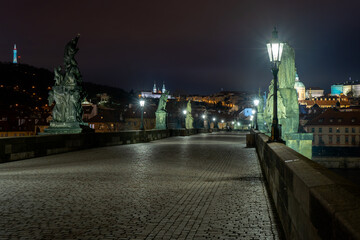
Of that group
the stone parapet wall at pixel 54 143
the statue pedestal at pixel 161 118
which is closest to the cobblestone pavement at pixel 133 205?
the stone parapet wall at pixel 54 143

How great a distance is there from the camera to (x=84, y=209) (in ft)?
21.5

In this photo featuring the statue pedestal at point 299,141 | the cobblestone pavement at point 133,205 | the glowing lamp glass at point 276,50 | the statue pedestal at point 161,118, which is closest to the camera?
the cobblestone pavement at point 133,205

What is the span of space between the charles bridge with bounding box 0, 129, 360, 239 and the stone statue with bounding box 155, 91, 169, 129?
94.1 ft

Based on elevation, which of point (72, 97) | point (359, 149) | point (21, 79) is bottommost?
point (359, 149)

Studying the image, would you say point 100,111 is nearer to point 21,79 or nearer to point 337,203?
point 21,79

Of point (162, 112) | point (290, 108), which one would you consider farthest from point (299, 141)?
point (162, 112)

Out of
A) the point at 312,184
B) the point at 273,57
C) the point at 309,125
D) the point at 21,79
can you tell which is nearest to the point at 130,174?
the point at 273,57

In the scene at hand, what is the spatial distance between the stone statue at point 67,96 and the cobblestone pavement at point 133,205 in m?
9.59

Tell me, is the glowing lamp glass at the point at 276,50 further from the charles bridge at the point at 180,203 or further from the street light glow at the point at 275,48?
the charles bridge at the point at 180,203

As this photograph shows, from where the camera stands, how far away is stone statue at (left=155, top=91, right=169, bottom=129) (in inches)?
1614

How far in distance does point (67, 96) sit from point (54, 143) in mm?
3459

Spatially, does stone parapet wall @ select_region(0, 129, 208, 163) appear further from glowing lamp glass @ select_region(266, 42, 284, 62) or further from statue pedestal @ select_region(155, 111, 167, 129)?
statue pedestal @ select_region(155, 111, 167, 129)

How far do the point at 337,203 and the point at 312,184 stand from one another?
76cm

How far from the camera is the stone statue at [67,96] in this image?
68.4ft
